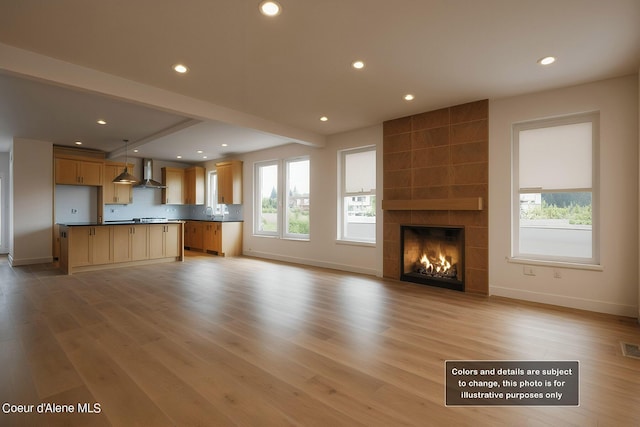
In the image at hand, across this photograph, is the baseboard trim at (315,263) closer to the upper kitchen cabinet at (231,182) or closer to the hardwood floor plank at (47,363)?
the upper kitchen cabinet at (231,182)

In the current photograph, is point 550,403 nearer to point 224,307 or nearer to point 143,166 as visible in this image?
point 224,307

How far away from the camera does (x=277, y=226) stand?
7.77 metres

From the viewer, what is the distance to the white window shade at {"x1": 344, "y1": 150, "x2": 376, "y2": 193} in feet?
19.6

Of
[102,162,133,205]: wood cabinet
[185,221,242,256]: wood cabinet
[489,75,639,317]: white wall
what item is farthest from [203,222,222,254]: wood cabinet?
[489,75,639,317]: white wall

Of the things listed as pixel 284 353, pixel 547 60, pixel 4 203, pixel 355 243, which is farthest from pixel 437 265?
pixel 4 203

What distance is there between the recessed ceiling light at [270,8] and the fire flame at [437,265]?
13.8 feet

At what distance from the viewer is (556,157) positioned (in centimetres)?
408

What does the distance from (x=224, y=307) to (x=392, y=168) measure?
3512 mm

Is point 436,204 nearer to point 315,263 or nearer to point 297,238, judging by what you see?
point 315,263

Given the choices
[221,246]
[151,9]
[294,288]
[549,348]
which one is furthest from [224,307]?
[221,246]

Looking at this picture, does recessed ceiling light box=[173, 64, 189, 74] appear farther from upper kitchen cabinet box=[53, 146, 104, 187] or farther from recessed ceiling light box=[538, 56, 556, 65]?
upper kitchen cabinet box=[53, 146, 104, 187]

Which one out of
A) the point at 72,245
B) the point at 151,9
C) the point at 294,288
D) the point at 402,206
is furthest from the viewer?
the point at 72,245

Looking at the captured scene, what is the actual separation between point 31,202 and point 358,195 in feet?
23.2

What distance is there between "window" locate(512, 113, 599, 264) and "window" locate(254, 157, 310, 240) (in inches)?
163
